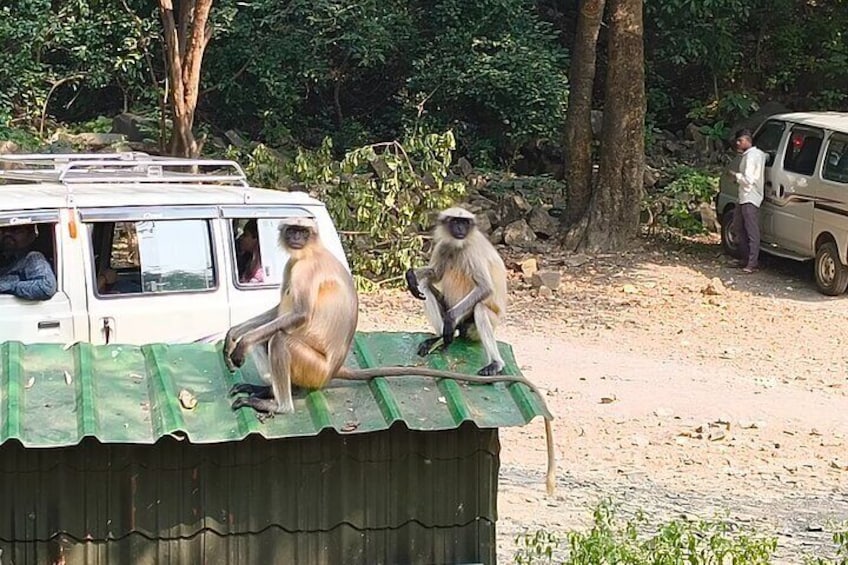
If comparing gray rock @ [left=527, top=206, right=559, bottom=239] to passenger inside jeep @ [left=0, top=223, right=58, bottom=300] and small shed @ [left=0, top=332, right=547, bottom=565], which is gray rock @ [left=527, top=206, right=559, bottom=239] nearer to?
passenger inside jeep @ [left=0, top=223, right=58, bottom=300]

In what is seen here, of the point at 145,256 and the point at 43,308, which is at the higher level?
the point at 145,256

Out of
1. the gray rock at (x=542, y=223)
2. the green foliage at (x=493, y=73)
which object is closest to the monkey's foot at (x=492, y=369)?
the gray rock at (x=542, y=223)

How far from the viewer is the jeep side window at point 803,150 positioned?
1586 centimetres

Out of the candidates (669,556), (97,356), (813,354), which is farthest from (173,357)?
(813,354)

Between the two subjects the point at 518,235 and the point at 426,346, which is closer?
the point at 426,346

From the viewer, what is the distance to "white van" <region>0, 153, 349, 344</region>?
8.38 m

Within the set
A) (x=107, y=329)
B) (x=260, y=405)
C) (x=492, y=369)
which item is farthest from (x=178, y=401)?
(x=107, y=329)

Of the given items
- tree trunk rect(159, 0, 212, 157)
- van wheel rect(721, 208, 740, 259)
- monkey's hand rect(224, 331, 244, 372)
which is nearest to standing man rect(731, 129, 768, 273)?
van wheel rect(721, 208, 740, 259)

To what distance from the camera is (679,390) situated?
11773 mm

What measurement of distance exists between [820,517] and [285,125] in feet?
54.5

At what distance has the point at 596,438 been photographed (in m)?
10.3

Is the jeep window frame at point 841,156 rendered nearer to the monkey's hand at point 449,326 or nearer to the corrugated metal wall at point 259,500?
the monkey's hand at point 449,326

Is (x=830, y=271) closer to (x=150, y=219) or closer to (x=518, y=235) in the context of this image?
(x=518, y=235)

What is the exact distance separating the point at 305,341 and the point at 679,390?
641 cm
